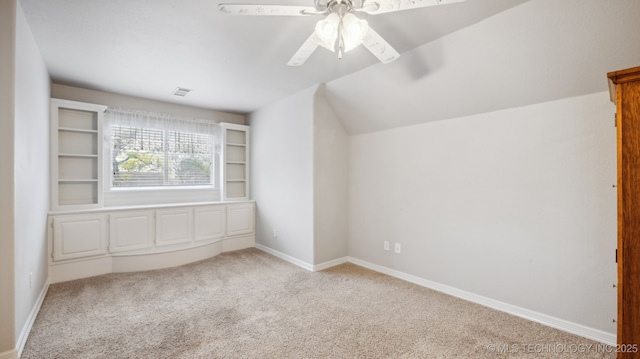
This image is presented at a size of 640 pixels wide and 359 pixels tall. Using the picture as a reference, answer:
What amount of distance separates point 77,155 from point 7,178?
198cm

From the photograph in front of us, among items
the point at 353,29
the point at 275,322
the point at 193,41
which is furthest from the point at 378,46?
the point at 275,322

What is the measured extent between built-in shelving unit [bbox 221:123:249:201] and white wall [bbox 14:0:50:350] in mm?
2198

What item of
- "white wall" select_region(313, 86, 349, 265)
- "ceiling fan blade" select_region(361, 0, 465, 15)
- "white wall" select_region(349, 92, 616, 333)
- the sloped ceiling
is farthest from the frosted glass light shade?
"white wall" select_region(313, 86, 349, 265)

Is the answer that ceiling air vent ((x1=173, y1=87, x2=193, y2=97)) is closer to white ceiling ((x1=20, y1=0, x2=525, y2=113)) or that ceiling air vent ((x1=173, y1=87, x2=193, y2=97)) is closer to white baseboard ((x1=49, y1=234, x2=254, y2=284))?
white ceiling ((x1=20, y1=0, x2=525, y2=113))

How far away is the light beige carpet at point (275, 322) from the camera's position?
1.96 meters

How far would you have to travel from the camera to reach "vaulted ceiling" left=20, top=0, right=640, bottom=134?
1.89m

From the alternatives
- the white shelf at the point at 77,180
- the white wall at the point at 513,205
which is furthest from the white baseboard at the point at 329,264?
the white shelf at the point at 77,180

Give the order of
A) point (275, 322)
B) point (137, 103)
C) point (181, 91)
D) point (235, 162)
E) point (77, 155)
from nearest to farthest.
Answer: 1. point (275, 322)
2. point (77, 155)
3. point (181, 91)
4. point (137, 103)
5. point (235, 162)

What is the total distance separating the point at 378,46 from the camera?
5.71 feet

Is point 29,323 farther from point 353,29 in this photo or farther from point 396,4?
point 396,4

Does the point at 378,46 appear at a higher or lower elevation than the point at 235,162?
higher

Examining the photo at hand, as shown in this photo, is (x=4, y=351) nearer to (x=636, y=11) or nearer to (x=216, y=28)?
(x=216, y=28)

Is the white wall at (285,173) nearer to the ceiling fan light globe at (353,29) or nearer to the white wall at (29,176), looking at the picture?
the ceiling fan light globe at (353,29)

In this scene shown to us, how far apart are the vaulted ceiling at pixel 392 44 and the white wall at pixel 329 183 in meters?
0.46
